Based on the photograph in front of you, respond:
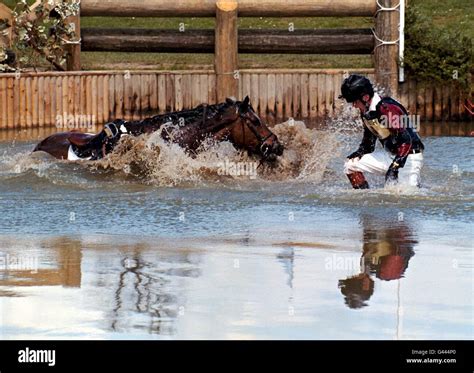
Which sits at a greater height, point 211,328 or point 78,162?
point 78,162

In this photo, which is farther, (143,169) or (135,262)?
(143,169)

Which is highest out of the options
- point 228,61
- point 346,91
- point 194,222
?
point 228,61

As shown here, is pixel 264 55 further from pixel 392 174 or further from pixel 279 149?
pixel 392 174

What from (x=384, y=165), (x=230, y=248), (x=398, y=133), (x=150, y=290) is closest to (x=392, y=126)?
(x=398, y=133)

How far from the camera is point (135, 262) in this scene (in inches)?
396

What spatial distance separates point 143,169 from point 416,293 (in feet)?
19.6

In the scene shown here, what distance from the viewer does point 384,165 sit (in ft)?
42.4

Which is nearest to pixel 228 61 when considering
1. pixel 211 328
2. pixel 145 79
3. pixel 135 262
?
pixel 145 79

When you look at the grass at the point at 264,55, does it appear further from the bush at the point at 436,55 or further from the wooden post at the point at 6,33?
the wooden post at the point at 6,33

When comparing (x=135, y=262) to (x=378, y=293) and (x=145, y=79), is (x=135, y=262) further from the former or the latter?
(x=145, y=79)

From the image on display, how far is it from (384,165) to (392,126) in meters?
0.50

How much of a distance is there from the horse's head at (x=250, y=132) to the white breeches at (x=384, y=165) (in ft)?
3.90
